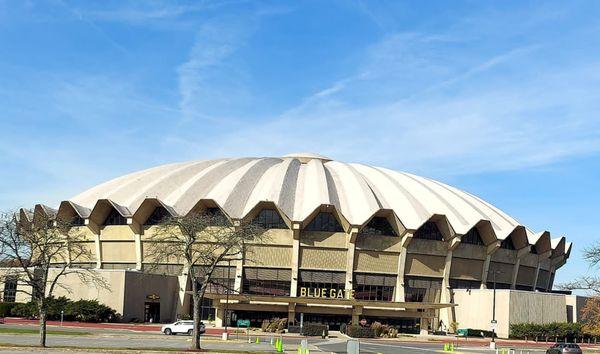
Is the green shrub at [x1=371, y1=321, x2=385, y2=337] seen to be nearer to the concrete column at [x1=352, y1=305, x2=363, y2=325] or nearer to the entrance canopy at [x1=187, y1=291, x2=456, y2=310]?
the entrance canopy at [x1=187, y1=291, x2=456, y2=310]

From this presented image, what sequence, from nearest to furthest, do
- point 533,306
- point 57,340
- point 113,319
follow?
1. point 57,340
2. point 113,319
3. point 533,306

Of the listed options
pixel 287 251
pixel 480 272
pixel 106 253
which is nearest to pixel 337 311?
pixel 287 251

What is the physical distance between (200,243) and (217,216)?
13.6 ft

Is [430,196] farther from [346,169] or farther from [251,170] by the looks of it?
[251,170]

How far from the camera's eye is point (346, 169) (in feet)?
316

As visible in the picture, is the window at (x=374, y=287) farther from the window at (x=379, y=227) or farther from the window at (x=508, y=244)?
the window at (x=508, y=244)

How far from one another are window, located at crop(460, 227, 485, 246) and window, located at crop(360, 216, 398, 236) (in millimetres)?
10009

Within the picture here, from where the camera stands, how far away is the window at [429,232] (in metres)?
85.6

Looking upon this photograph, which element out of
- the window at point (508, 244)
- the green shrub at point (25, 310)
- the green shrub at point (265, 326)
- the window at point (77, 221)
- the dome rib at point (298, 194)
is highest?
Answer: the dome rib at point (298, 194)

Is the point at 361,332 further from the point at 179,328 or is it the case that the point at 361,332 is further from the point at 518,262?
the point at 518,262

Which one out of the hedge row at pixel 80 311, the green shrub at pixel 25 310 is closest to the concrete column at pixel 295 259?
the hedge row at pixel 80 311

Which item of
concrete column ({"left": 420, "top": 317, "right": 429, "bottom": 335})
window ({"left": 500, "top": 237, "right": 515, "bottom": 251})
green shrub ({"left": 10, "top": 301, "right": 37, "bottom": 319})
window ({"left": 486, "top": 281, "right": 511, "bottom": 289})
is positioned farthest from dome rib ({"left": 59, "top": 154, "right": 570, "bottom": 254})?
green shrub ({"left": 10, "top": 301, "right": 37, "bottom": 319})

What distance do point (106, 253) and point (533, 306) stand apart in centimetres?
5093

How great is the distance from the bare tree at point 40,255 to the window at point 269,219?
18.6 metres
